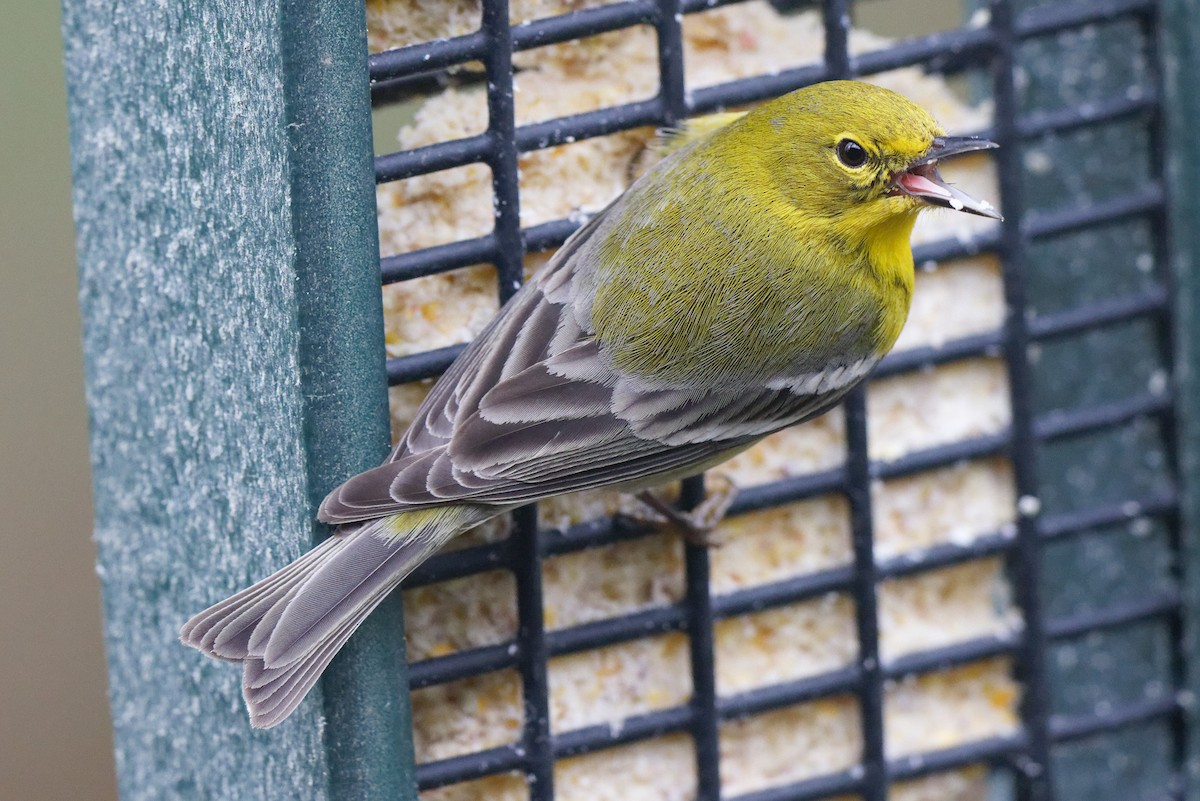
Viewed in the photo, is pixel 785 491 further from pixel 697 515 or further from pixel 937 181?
pixel 937 181

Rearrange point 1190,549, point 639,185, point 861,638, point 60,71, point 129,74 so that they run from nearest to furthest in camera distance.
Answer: point 129,74
point 639,185
point 861,638
point 1190,549
point 60,71

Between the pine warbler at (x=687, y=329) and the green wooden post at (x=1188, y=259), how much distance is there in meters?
0.93

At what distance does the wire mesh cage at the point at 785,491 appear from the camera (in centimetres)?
289

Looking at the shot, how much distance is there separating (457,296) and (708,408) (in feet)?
2.09

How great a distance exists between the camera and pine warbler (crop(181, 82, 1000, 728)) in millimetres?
2881

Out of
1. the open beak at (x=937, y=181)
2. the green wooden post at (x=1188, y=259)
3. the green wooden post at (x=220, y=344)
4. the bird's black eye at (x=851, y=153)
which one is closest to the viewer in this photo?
the green wooden post at (x=220, y=344)

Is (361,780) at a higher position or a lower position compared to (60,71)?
lower

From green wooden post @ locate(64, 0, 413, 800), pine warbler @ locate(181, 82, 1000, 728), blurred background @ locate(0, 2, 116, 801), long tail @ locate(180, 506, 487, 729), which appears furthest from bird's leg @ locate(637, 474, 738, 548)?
blurred background @ locate(0, 2, 116, 801)

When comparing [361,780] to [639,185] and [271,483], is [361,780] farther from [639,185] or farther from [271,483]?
[639,185]

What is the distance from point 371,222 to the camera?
2.87 m

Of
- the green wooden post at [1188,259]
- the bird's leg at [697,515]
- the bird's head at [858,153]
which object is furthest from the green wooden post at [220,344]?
the green wooden post at [1188,259]

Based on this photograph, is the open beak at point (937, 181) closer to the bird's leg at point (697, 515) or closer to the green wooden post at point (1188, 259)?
the bird's leg at point (697, 515)

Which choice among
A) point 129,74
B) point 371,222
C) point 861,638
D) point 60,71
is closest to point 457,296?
point 371,222

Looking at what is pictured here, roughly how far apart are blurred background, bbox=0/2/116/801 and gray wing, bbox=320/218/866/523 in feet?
14.8
